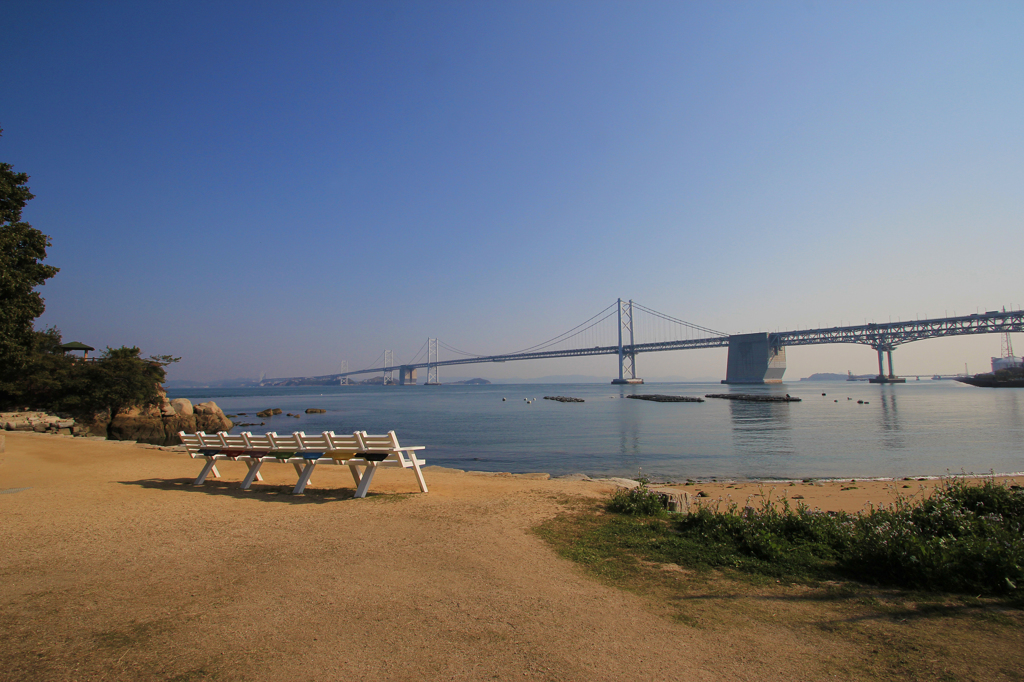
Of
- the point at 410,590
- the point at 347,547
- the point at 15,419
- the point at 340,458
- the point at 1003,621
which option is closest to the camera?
the point at 1003,621

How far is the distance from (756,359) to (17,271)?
3601 inches

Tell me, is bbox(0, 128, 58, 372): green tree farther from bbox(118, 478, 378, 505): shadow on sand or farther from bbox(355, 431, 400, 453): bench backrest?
bbox(355, 431, 400, 453): bench backrest

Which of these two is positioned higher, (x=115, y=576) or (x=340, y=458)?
(x=340, y=458)

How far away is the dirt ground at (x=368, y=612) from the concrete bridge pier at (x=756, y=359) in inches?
3530

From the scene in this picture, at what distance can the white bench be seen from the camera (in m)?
6.13

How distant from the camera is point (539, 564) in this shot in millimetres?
3906

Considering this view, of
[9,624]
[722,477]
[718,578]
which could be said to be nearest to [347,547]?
[9,624]

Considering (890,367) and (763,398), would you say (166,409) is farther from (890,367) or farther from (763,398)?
(890,367)

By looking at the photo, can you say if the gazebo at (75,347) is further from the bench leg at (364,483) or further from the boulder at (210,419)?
the bench leg at (364,483)

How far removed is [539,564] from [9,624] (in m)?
3.24

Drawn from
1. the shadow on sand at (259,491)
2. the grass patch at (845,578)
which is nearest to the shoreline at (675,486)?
the shadow on sand at (259,491)

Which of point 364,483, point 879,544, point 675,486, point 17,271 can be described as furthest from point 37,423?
point 879,544

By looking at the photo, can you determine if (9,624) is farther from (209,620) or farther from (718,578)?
(718,578)

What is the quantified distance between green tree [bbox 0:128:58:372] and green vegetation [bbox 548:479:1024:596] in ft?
41.9
